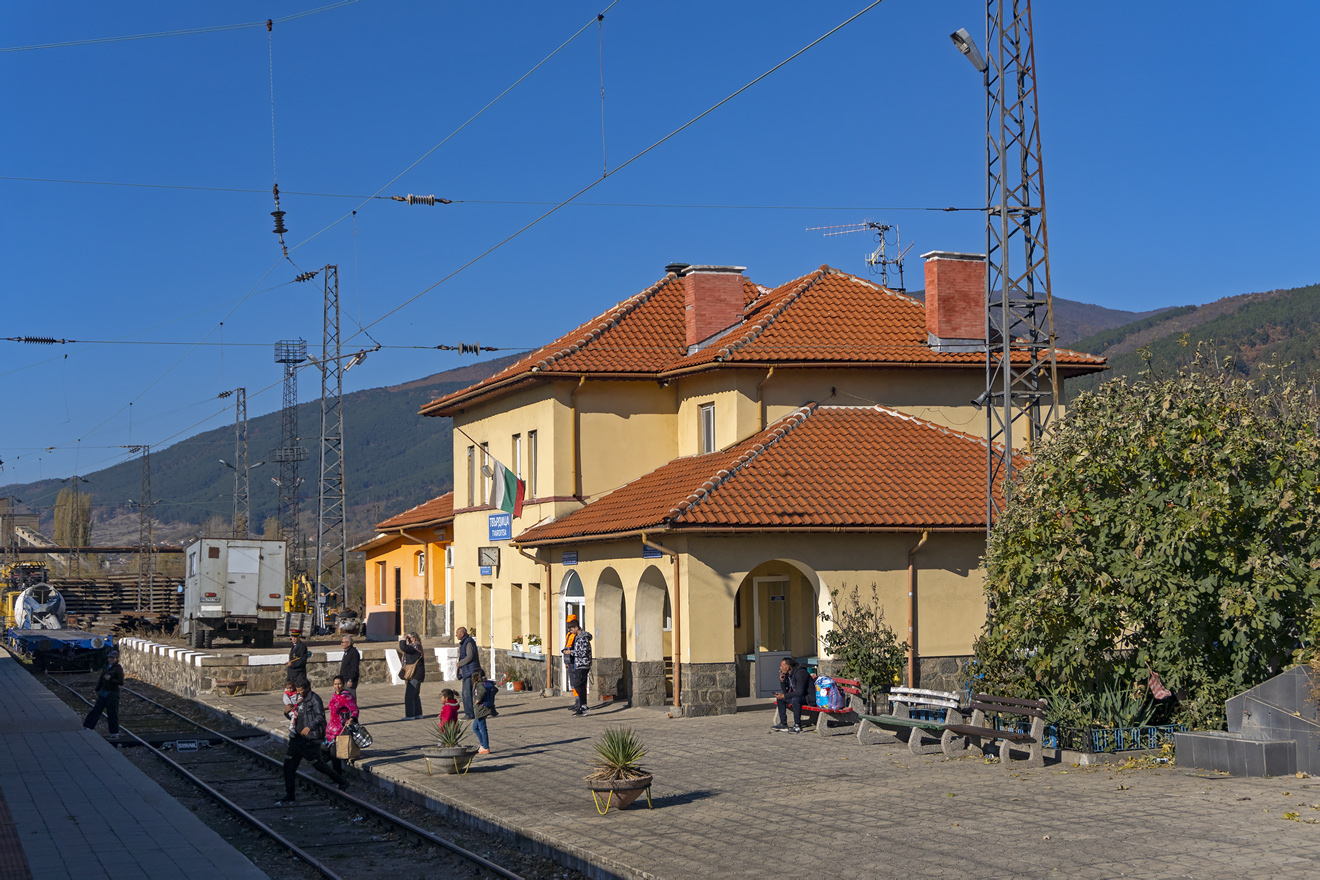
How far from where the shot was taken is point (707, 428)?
2777 cm

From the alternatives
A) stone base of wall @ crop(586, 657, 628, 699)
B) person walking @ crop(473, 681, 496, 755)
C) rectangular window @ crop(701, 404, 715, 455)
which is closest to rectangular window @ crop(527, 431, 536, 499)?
rectangular window @ crop(701, 404, 715, 455)

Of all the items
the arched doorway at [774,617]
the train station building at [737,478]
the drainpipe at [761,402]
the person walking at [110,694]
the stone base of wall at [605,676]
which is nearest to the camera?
the train station building at [737,478]

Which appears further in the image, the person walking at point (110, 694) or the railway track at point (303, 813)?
the person walking at point (110, 694)

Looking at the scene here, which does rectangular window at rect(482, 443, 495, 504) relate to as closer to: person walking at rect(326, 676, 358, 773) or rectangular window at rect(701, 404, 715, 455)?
rectangular window at rect(701, 404, 715, 455)

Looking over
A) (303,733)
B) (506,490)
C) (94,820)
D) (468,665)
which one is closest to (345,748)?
(303,733)

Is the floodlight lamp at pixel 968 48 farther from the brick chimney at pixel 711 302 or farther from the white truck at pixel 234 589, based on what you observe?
the white truck at pixel 234 589

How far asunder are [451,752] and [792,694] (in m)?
5.96

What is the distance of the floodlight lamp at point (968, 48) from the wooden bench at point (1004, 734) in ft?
31.7

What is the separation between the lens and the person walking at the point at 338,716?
1703 centimetres

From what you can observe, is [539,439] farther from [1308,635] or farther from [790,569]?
[1308,635]

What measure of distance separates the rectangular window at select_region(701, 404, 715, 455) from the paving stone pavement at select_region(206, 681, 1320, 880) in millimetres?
9255

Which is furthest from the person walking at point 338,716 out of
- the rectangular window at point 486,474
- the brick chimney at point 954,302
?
the brick chimney at point 954,302

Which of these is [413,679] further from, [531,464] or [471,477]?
[471,477]

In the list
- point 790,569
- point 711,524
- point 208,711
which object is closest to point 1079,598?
point 711,524
